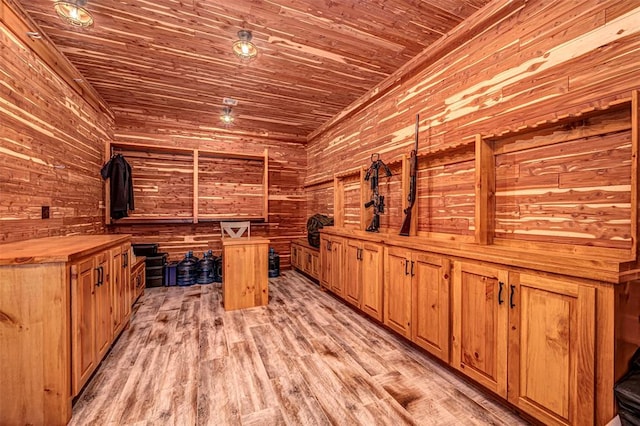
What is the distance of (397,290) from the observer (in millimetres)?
2674

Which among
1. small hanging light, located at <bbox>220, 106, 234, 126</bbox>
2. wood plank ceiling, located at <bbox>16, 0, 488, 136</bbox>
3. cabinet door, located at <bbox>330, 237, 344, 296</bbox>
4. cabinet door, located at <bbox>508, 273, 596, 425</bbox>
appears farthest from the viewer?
small hanging light, located at <bbox>220, 106, 234, 126</bbox>

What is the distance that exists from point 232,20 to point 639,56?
2.85 m

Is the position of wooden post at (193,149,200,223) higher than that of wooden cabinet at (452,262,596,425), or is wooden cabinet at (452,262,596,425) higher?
wooden post at (193,149,200,223)

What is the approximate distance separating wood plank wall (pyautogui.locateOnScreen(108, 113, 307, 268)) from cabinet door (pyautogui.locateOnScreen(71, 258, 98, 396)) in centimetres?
317

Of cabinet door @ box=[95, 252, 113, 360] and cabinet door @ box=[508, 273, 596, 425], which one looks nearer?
cabinet door @ box=[508, 273, 596, 425]

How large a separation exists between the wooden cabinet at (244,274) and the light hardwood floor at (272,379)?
1.04 feet

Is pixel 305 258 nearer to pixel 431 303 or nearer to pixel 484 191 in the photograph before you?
pixel 431 303

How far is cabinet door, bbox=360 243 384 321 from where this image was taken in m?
2.92

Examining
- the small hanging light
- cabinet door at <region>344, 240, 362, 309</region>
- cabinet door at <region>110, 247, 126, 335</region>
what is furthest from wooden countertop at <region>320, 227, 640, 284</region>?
the small hanging light

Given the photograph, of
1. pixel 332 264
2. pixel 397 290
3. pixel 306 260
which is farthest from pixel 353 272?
pixel 306 260

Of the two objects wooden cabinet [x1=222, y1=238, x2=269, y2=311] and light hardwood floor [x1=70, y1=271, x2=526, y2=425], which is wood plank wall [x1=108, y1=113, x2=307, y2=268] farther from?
light hardwood floor [x1=70, y1=271, x2=526, y2=425]

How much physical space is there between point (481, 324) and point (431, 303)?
1.45ft

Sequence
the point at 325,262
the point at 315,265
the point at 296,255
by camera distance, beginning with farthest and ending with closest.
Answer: the point at 296,255 → the point at 315,265 → the point at 325,262

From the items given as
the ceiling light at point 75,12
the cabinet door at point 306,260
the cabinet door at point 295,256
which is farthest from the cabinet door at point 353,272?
the ceiling light at point 75,12
